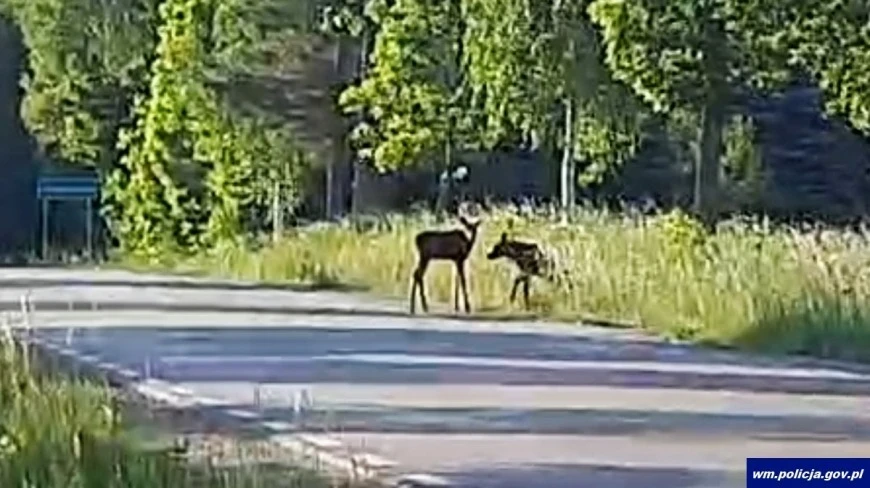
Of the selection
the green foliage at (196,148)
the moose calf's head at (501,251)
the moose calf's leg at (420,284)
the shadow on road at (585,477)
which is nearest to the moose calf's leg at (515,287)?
the moose calf's head at (501,251)

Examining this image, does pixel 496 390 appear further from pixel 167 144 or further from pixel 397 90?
pixel 167 144

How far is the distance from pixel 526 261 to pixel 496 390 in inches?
434

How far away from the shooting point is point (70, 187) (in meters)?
66.2

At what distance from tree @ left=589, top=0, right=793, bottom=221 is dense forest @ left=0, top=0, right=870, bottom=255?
1.4 inches

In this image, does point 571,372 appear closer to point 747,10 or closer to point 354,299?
point 354,299

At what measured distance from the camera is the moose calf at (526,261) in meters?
29.2

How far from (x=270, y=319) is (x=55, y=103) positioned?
37.6 m

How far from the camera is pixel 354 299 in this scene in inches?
1321

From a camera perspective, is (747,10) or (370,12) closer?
(747,10)

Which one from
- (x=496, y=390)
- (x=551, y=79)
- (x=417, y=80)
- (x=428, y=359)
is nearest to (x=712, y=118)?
(x=551, y=79)

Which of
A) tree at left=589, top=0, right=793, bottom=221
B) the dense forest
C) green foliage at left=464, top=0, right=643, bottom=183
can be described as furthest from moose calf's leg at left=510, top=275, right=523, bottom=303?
green foliage at left=464, top=0, right=643, bottom=183

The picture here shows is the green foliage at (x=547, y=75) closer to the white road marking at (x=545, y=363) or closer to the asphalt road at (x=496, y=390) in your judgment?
the asphalt road at (x=496, y=390)

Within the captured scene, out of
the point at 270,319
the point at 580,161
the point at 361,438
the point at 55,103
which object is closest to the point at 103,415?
the point at 361,438

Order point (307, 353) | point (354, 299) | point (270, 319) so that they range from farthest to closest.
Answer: point (354, 299), point (270, 319), point (307, 353)
